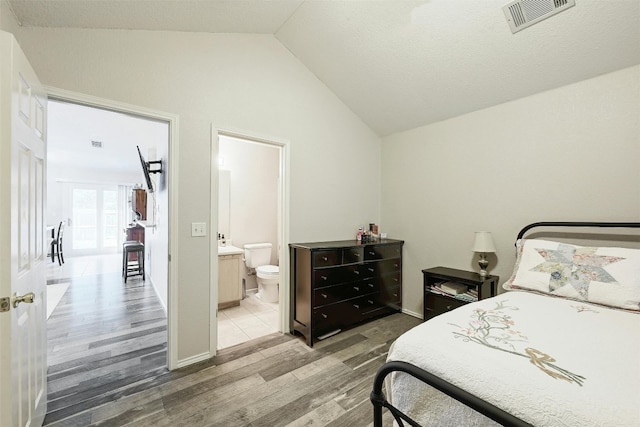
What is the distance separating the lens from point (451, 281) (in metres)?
2.78

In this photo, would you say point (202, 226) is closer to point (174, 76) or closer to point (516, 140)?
point (174, 76)

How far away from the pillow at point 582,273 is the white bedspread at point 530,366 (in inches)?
6.1

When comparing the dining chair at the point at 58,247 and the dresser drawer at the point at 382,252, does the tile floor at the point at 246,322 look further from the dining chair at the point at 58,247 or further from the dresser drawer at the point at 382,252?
the dining chair at the point at 58,247

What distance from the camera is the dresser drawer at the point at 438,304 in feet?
8.75

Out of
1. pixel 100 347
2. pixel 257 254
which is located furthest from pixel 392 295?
pixel 100 347

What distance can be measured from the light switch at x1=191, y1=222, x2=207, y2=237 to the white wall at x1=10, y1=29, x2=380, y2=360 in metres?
0.04

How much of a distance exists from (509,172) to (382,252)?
4.99 ft

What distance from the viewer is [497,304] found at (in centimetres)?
172

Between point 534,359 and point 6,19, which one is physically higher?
point 6,19

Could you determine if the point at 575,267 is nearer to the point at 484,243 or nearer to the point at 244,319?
the point at 484,243

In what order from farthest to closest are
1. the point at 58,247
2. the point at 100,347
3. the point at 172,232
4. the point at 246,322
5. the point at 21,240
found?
the point at 58,247 → the point at 246,322 → the point at 100,347 → the point at 172,232 → the point at 21,240

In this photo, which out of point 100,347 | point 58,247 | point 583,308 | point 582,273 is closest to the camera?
point 583,308

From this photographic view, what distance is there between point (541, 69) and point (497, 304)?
1.98 m

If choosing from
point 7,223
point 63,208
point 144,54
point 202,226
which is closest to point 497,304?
point 202,226
